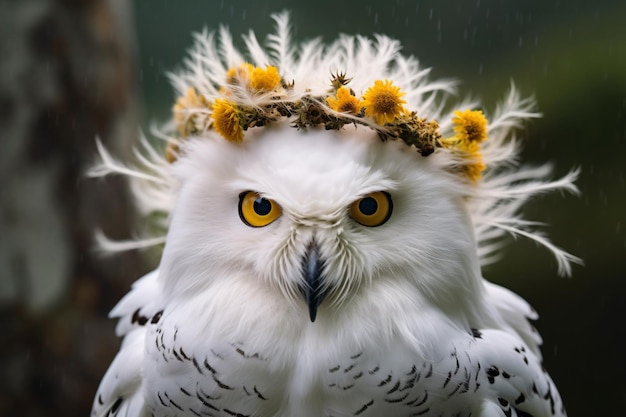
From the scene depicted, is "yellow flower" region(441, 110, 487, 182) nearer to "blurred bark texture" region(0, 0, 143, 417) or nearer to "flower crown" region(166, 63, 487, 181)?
"flower crown" region(166, 63, 487, 181)

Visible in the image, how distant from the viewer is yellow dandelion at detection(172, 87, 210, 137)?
1.55 meters

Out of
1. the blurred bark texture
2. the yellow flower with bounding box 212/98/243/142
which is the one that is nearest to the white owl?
the yellow flower with bounding box 212/98/243/142

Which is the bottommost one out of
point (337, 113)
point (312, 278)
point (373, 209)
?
point (312, 278)

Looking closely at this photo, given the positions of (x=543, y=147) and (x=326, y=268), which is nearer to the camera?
(x=326, y=268)

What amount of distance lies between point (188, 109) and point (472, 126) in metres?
0.61

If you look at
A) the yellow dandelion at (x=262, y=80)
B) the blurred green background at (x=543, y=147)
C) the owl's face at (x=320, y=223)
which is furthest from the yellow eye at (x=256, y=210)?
the blurred green background at (x=543, y=147)

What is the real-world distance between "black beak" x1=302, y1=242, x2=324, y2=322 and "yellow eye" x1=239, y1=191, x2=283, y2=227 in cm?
10

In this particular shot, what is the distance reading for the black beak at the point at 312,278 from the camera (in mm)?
1270

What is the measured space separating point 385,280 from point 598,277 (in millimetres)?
1877

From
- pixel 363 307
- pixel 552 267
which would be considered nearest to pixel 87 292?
pixel 363 307

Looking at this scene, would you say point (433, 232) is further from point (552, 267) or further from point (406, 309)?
point (552, 267)

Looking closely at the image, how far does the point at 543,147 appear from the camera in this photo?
3016 mm

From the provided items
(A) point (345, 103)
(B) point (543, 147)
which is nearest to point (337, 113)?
(A) point (345, 103)

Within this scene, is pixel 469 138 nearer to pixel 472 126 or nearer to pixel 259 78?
pixel 472 126
